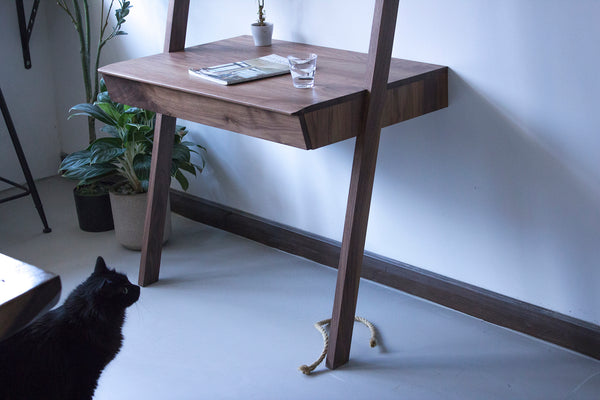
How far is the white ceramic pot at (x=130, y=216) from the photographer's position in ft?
8.40

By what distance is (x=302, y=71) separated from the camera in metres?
1.78

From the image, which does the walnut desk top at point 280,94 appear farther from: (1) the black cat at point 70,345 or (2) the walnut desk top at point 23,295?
(2) the walnut desk top at point 23,295

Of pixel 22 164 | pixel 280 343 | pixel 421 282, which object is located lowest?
pixel 280 343

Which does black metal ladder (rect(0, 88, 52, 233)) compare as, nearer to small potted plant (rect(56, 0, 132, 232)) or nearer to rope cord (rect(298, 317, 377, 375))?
small potted plant (rect(56, 0, 132, 232))

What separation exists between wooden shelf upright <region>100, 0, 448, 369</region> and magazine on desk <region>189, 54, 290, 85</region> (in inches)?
1.0

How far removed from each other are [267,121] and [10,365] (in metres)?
0.80

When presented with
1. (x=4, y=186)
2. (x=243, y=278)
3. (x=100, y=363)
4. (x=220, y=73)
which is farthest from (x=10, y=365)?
(x=4, y=186)

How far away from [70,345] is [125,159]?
1.19 meters

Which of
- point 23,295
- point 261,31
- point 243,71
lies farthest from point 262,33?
point 23,295

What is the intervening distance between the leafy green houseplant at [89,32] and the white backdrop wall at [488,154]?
19.5 inches

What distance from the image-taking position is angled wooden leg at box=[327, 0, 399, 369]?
1.70 metres

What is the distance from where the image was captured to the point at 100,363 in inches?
59.7

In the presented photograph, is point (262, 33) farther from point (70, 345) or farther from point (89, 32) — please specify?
point (70, 345)

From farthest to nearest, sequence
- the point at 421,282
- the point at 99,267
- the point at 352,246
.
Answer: the point at 421,282 → the point at 352,246 → the point at 99,267
